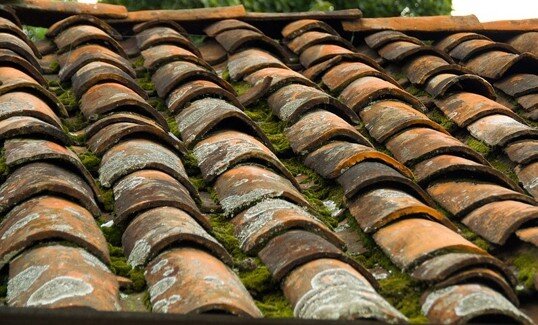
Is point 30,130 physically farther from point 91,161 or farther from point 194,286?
point 194,286

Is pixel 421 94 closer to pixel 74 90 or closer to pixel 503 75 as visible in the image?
pixel 503 75

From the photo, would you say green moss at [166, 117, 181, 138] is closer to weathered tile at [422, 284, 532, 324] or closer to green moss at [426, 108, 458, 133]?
green moss at [426, 108, 458, 133]

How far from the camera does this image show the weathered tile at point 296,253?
2436 mm

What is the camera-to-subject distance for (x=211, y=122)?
11.3 feet

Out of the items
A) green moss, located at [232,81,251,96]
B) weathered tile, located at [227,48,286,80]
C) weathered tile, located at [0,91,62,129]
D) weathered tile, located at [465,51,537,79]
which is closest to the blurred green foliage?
weathered tile, located at [227,48,286,80]

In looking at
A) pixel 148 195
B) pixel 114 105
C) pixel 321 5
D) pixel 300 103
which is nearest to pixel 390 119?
pixel 300 103

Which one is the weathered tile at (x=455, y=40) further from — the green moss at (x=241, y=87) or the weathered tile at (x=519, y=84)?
the green moss at (x=241, y=87)

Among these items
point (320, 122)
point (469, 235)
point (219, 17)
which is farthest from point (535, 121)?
point (219, 17)

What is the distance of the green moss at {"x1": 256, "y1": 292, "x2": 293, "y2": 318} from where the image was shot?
7.61 feet

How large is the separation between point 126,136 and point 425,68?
75.1 inches

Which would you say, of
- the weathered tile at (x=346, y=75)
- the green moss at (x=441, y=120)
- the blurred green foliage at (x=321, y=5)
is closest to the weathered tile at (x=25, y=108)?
the weathered tile at (x=346, y=75)

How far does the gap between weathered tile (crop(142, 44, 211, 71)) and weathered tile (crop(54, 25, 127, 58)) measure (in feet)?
0.52

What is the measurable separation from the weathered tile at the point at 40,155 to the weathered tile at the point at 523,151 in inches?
65.1

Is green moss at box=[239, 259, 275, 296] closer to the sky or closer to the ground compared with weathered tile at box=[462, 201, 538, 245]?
closer to the ground
